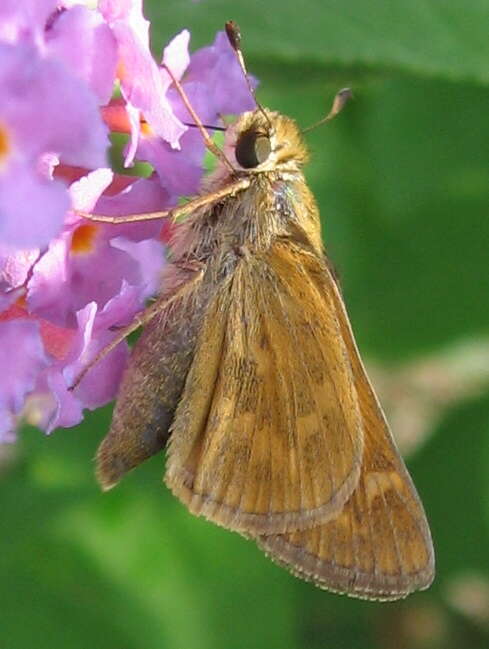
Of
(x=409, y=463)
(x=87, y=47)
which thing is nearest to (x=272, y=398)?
(x=87, y=47)

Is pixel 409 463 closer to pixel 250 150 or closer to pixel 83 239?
pixel 250 150

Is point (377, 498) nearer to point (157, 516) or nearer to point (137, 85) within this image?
point (137, 85)

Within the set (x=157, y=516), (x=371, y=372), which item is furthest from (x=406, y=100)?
(x=157, y=516)

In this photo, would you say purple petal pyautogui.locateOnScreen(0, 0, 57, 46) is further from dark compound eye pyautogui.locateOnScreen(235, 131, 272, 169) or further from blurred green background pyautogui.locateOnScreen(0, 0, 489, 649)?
blurred green background pyautogui.locateOnScreen(0, 0, 489, 649)

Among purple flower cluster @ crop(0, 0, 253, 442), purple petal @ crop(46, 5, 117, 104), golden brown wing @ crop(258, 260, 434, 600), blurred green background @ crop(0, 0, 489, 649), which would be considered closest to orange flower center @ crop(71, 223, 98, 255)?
purple flower cluster @ crop(0, 0, 253, 442)

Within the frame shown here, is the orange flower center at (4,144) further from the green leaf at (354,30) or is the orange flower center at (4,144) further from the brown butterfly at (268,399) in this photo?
the green leaf at (354,30)

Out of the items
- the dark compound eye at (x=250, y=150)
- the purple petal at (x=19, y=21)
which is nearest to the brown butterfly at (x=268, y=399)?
the dark compound eye at (x=250, y=150)
